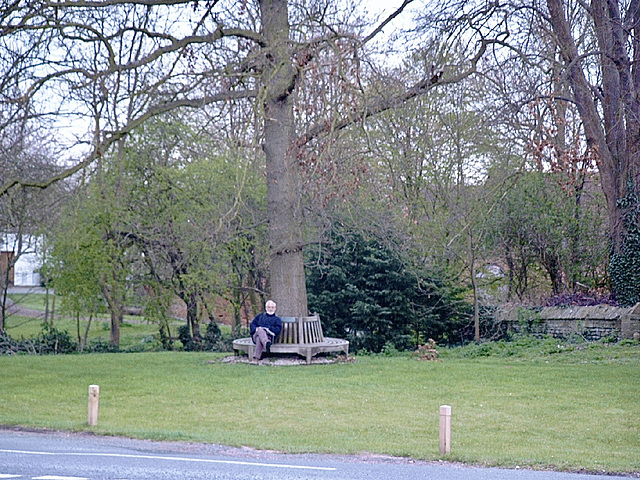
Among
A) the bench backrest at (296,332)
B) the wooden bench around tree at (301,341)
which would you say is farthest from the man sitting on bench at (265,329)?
the bench backrest at (296,332)

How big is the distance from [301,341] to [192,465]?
10.5m

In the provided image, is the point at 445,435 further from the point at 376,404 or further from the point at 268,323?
the point at 268,323

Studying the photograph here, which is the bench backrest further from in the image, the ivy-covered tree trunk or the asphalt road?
the ivy-covered tree trunk

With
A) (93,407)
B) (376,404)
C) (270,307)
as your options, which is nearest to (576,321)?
(270,307)

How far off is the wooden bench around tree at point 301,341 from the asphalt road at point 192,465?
8144mm

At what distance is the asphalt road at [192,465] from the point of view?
28.8ft

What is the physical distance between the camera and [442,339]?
1128 inches

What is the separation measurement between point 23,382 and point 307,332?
6.75 meters

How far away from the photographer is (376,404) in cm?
1432

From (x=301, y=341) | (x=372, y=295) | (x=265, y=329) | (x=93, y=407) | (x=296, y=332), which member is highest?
(x=372, y=295)

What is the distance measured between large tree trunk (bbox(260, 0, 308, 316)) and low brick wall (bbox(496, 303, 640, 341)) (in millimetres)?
8502

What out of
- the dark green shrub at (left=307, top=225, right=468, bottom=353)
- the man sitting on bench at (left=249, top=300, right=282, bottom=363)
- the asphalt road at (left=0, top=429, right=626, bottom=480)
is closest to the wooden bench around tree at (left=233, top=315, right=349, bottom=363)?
the man sitting on bench at (left=249, top=300, right=282, bottom=363)

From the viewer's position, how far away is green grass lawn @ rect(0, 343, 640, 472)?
11406mm

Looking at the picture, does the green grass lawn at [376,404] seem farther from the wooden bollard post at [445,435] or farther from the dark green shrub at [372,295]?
the dark green shrub at [372,295]
